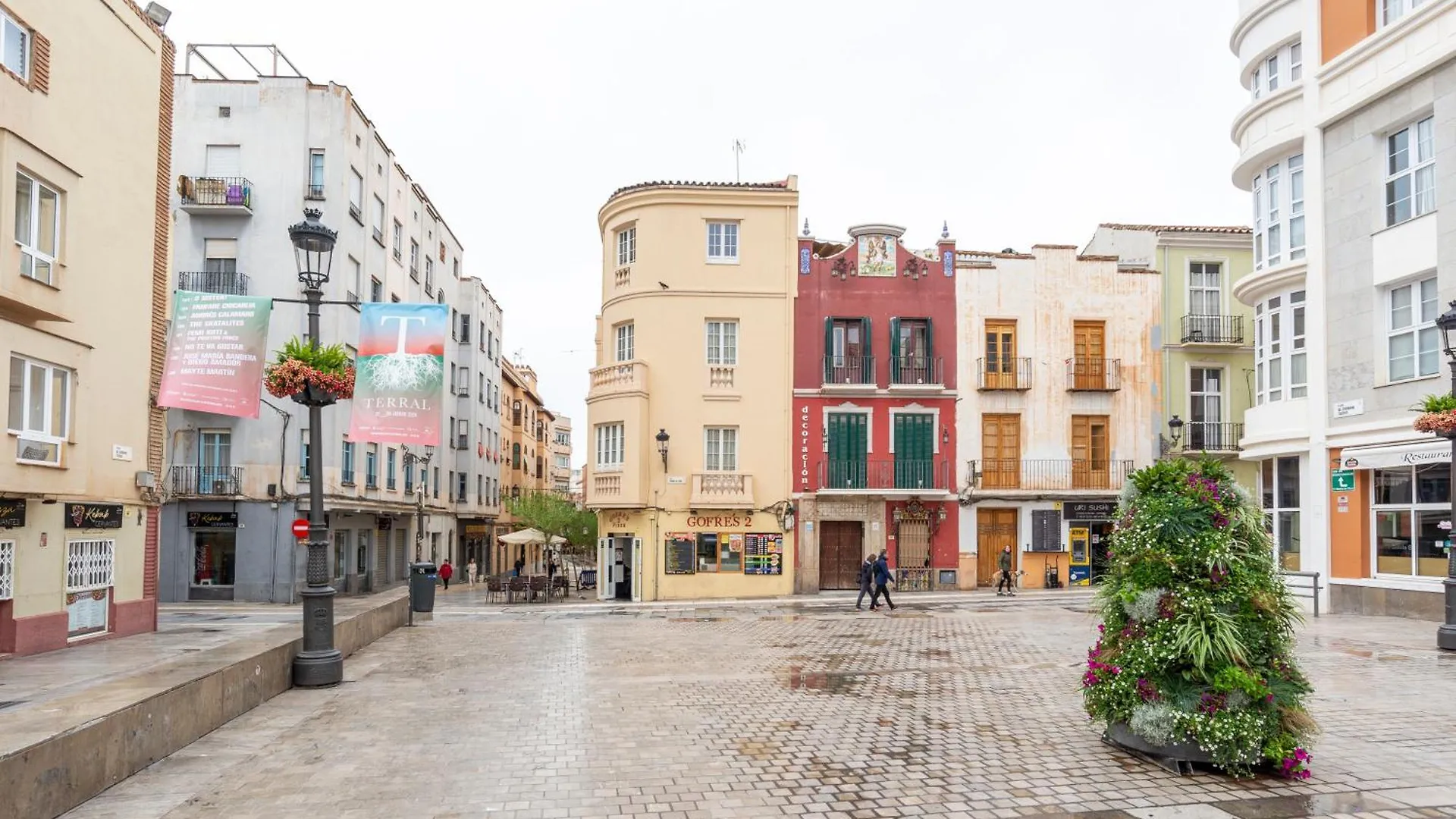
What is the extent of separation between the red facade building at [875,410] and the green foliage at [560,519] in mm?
12112

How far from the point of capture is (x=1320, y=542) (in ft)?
68.9

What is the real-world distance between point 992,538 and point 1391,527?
12830 mm

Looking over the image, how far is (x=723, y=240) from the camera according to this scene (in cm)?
3078

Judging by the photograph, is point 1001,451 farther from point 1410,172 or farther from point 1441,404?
point 1441,404

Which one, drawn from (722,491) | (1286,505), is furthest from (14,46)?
(1286,505)

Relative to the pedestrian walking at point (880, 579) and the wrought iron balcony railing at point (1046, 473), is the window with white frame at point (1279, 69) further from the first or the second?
the pedestrian walking at point (880, 579)

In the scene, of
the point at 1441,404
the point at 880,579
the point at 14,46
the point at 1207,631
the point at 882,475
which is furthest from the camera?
the point at 882,475

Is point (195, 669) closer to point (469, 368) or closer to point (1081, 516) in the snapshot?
point (1081, 516)

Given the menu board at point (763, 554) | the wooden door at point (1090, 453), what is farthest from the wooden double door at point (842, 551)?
the wooden door at point (1090, 453)

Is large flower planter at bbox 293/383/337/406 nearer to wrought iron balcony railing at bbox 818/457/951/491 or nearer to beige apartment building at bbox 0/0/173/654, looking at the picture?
beige apartment building at bbox 0/0/173/654

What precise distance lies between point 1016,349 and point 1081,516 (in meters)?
5.64

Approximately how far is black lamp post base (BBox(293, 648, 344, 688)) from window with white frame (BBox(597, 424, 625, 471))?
1721 centimetres

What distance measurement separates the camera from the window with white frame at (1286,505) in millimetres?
22203

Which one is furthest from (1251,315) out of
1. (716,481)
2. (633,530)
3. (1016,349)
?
(633,530)
